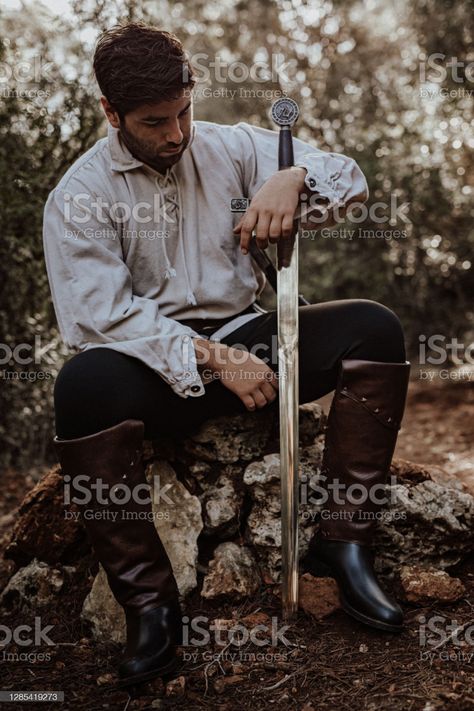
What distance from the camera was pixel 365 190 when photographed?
235 cm

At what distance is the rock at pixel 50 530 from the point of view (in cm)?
251

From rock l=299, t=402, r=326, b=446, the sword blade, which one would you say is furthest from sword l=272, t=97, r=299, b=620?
rock l=299, t=402, r=326, b=446

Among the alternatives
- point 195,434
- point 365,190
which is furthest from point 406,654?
point 365,190

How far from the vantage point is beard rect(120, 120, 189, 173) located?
2.21 metres

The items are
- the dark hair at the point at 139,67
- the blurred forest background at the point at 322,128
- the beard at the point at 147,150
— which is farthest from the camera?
the blurred forest background at the point at 322,128

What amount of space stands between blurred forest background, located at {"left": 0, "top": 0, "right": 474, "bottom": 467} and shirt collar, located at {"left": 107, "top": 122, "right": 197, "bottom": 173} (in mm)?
1556

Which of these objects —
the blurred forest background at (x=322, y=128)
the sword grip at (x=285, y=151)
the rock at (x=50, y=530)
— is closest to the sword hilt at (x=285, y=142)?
the sword grip at (x=285, y=151)

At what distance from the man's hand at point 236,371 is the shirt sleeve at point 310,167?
0.51 m

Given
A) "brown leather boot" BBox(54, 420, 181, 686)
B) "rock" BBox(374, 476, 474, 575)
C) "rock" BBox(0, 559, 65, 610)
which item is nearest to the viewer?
"brown leather boot" BBox(54, 420, 181, 686)

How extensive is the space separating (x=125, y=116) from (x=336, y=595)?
156 centimetres

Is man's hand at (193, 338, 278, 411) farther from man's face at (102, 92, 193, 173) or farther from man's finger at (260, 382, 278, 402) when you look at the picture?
man's face at (102, 92, 193, 173)

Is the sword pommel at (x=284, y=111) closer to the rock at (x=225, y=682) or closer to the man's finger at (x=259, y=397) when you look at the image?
the man's finger at (x=259, y=397)

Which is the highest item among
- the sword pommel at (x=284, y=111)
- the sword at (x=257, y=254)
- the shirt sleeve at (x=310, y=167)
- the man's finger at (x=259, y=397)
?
the sword pommel at (x=284, y=111)

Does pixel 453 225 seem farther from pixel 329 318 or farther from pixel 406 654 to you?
pixel 406 654
